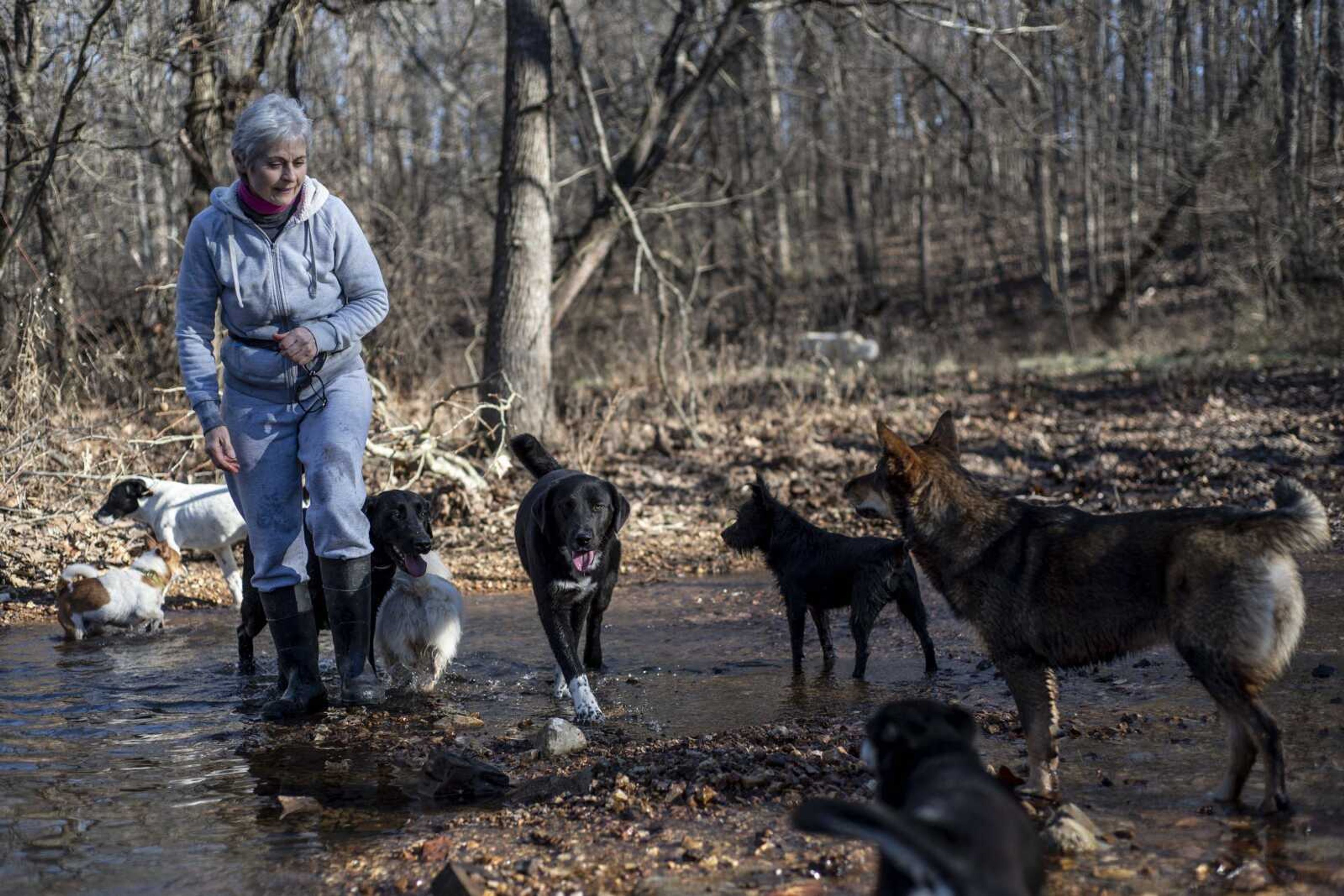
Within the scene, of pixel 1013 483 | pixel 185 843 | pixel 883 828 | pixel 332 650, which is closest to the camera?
pixel 883 828

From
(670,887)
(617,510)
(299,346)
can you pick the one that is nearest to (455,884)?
(670,887)

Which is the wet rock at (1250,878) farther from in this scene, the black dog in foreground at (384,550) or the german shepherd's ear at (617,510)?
the black dog in foreground at (384,550)

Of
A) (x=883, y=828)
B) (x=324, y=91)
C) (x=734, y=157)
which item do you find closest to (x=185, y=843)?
(x=883, y=828)

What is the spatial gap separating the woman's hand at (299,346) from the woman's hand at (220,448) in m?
0.47

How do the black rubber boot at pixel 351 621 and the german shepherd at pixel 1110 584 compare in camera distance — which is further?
the black rubber boot at pixel 351 621

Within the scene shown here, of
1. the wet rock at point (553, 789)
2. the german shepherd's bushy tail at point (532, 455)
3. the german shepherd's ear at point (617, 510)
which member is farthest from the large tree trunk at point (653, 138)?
the wet rock at point (553, 789)

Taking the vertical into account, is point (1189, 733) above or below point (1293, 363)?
below

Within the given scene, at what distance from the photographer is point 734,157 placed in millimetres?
28422

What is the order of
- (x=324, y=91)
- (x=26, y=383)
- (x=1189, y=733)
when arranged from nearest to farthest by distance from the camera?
(x=1189, y=733) < (x=26, y=383) < (x=324, y=91)

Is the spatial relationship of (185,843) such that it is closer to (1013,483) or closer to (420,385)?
(1013,483)

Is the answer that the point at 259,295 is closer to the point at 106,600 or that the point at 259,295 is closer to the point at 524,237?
the point at 106,600

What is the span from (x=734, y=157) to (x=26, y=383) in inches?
814

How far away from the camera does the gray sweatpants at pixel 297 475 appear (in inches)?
227

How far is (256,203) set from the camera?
5.59 metres
